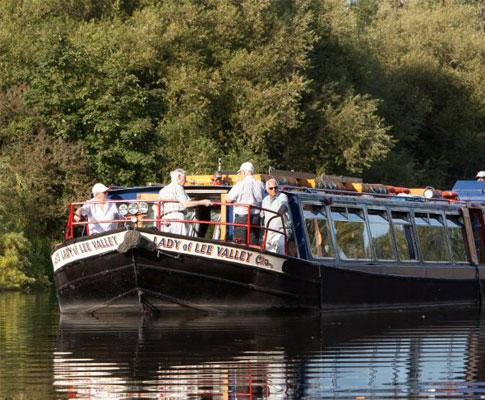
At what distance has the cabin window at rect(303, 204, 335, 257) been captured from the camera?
24.0 metres

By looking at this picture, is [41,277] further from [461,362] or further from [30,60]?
[461,362]

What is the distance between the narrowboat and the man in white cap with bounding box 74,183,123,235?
19 centimetres

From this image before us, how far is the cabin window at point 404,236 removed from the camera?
26.8 m

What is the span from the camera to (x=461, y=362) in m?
16.1

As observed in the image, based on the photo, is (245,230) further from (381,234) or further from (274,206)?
(381,234)

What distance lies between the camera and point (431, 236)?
2791 cm

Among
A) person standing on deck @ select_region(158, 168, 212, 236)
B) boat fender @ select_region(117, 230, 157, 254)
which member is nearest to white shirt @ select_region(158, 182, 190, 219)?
person standing on deck @ select_region(158, 168, 212, 236)

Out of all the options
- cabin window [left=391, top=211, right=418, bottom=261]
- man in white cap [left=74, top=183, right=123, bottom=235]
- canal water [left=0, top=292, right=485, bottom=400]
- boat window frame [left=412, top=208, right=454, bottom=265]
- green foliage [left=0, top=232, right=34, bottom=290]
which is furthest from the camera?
green foliage [left=0, top=232, right=34, bottom=290]

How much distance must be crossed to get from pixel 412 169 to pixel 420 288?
33.4 metres

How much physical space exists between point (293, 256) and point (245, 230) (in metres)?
1.05

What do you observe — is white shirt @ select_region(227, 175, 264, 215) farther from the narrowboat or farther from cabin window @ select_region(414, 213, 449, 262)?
cabin window @ select_region(414, 213, 449, 262)

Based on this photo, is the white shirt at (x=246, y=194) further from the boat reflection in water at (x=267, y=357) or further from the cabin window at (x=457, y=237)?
the cabin window at (x=457, y=237)

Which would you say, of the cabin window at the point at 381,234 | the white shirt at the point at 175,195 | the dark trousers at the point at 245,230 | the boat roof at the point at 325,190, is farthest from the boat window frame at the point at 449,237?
the white shirt at the point at 175,195

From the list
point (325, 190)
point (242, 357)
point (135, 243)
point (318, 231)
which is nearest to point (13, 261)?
point (325, 190)
